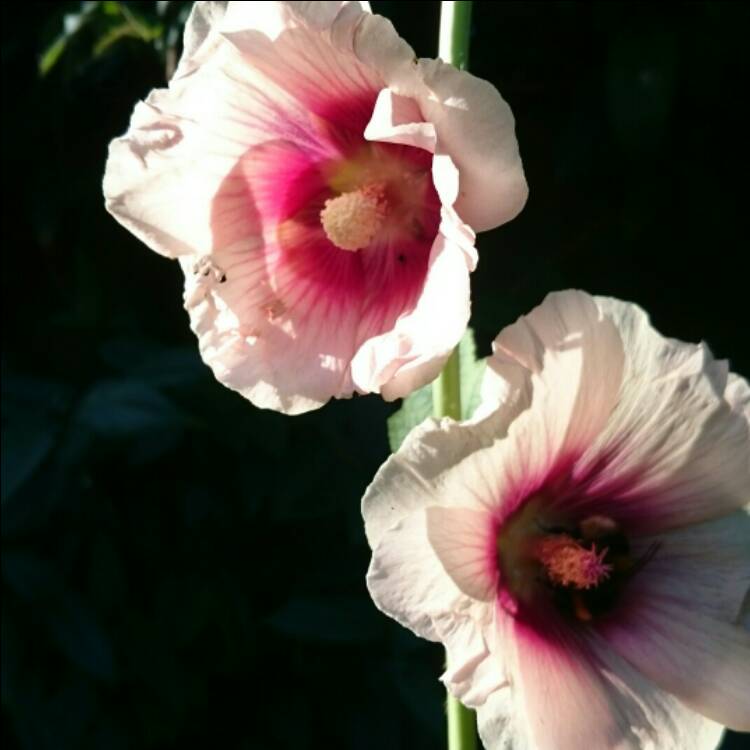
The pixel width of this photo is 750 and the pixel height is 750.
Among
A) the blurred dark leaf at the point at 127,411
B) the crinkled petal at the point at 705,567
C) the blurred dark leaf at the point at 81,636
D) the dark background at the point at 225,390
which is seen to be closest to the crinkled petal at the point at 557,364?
the crinkled petal at the point at 705,567

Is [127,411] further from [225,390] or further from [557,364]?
[557,364]

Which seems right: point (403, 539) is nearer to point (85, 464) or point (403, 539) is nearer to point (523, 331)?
point (523, 331)

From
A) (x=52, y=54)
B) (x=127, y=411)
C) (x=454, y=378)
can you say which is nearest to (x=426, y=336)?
(x=454, y=378)

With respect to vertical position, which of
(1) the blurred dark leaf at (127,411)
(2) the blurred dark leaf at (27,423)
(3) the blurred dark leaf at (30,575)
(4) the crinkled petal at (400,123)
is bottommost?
(3) the blurred dark leaf at (30,575)

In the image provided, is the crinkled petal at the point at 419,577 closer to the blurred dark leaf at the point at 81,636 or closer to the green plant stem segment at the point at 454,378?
the green plant stem segment at the point at 454,378

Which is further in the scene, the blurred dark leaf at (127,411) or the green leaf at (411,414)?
the blurred dark leaf at (127,411)

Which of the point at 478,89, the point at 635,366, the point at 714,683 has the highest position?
the point at 478,89

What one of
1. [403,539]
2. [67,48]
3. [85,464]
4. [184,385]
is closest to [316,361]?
[403,539]
